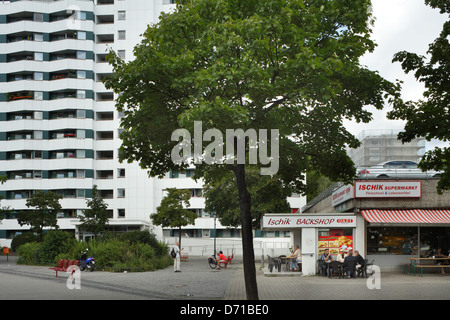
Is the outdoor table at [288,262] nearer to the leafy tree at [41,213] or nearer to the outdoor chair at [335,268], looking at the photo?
the outdoor chair at [335,268]

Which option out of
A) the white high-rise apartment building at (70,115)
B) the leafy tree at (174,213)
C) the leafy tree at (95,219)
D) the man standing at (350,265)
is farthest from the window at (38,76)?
the man standing at (350,265)

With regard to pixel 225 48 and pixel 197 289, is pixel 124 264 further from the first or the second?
pixel 225 48

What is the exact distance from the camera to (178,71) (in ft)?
49.6

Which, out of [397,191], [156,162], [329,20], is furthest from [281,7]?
[397,191]

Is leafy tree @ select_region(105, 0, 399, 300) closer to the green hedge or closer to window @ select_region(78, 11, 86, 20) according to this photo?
the green hedge

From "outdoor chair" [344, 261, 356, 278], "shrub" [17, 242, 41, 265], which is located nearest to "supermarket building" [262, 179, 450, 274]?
"outdoor chair" [344, 261, 356, 278]

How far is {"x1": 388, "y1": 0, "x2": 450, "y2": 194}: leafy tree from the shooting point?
14.9 meters

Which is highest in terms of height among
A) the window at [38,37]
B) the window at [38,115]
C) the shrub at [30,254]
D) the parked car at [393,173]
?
the window at [38,37]

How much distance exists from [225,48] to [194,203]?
2373 inches

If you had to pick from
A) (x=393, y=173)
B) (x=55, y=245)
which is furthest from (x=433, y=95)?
(x=55, y=245)

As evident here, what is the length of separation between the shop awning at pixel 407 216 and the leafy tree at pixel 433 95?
387 inches

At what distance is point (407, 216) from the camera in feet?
88.0

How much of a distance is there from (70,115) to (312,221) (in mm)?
52764

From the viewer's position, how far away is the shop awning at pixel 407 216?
26.1 meters
